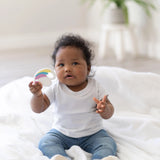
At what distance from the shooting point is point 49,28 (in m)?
4.11

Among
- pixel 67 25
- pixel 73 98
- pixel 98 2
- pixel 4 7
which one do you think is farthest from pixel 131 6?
pixel 73 98

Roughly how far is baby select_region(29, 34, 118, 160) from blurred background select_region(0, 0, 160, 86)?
183cm

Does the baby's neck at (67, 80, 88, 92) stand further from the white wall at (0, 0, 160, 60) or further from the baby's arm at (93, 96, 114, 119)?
the white wall at (0, 0, 160, 60)

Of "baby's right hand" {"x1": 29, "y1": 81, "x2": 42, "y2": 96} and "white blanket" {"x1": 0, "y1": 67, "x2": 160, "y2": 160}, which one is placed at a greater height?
"baby's right hand" {"x1": 29, "y1": 81, "x2": 42, "y2": 96}

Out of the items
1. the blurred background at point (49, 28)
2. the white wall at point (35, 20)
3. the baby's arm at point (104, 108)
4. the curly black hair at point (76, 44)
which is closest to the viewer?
the baby's arm at point (104, 108)

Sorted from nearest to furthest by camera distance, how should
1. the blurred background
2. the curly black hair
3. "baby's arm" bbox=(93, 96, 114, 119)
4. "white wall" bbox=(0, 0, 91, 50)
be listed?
"baby's arm" bbox=(93, 96, 114, 119)
the curly black hair
the blurred background
"white wall" bbox=(0, 0, 91, 50)

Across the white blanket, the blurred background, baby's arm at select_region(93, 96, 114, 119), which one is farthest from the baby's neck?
the blurred background

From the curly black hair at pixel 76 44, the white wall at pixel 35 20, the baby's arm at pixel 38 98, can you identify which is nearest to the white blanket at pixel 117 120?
the baby's arm at pixel 38 98

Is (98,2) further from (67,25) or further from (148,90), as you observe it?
(148,90)

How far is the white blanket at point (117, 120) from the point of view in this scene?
40.5 inches

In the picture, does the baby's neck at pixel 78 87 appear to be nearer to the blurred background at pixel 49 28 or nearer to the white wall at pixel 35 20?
the blurred background at pixel 49 28

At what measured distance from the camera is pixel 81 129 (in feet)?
3.53

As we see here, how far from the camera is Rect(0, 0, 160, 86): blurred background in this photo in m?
3.03

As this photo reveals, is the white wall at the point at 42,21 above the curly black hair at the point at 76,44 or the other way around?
the other way around
